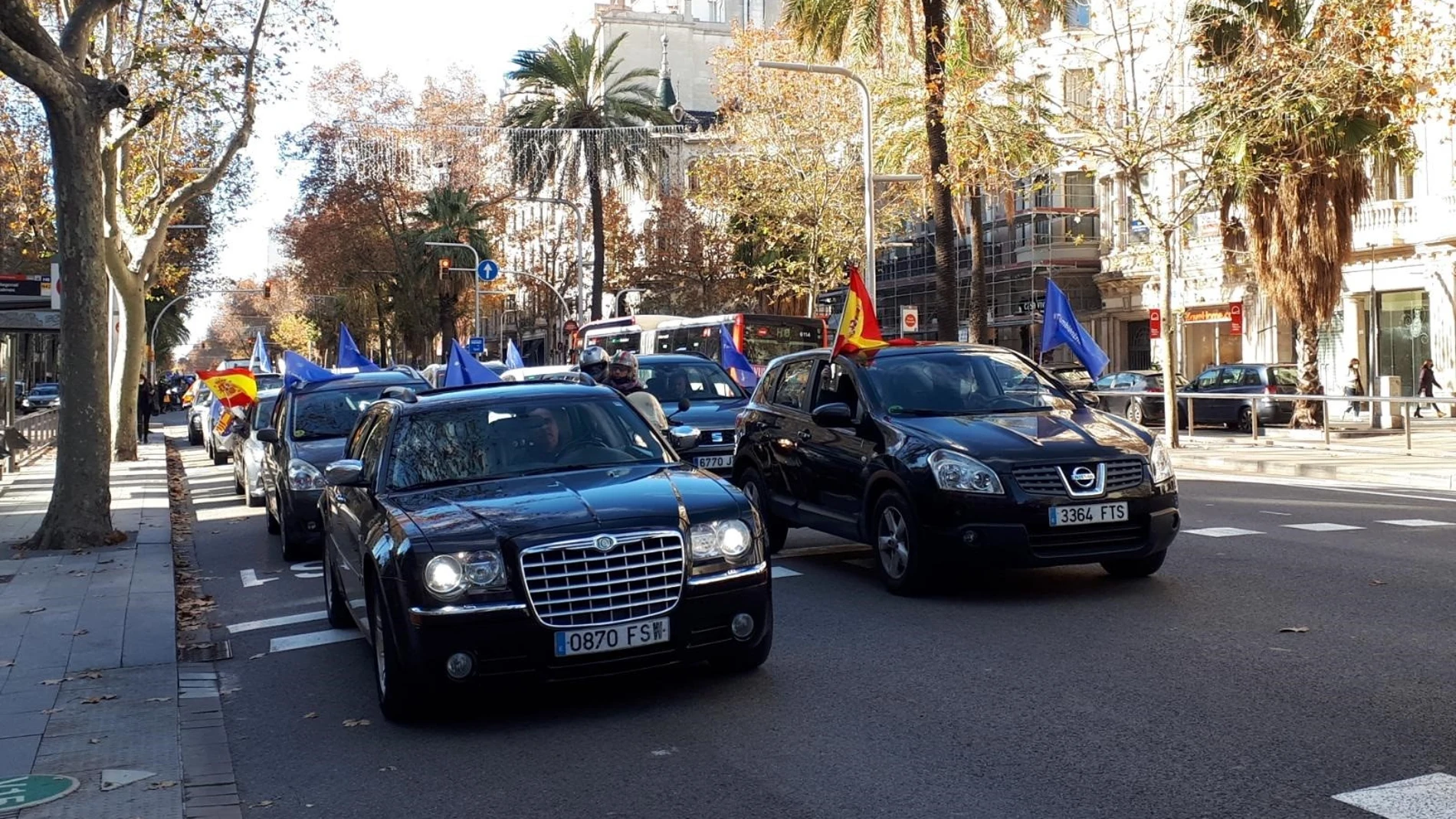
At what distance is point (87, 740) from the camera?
22.0 ft

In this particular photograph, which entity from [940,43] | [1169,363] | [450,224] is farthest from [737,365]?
[450,224]

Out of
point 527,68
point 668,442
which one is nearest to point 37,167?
point 527,68

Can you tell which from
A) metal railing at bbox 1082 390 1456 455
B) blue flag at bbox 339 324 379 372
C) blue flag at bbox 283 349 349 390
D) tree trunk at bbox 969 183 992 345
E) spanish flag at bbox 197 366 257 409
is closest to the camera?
blue flag at bbox 283 349 349 390

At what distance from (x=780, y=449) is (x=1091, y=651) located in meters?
4.31

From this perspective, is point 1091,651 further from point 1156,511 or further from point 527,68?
point 527,68

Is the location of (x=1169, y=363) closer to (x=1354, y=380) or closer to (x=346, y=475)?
(x=1354, y=380)

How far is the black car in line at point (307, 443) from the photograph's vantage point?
44.5ft

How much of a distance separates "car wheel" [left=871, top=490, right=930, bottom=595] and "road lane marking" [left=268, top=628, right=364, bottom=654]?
337 centimetres

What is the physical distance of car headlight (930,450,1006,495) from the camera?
8906mm

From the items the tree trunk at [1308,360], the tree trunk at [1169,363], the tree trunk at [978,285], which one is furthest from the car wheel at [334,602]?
the tree trunk at [1308,360]

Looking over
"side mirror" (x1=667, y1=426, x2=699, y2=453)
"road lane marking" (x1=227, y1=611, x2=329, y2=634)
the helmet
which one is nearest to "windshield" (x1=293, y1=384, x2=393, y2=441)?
the helmet

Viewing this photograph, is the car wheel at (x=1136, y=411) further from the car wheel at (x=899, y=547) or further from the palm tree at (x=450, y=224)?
the palm tree at (x=450, y=224)

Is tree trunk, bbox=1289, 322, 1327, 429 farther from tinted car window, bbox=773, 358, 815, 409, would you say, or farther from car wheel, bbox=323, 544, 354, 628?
car wheel, bbox=323, 544, 354, 628

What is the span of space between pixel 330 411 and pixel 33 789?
9646 mm
